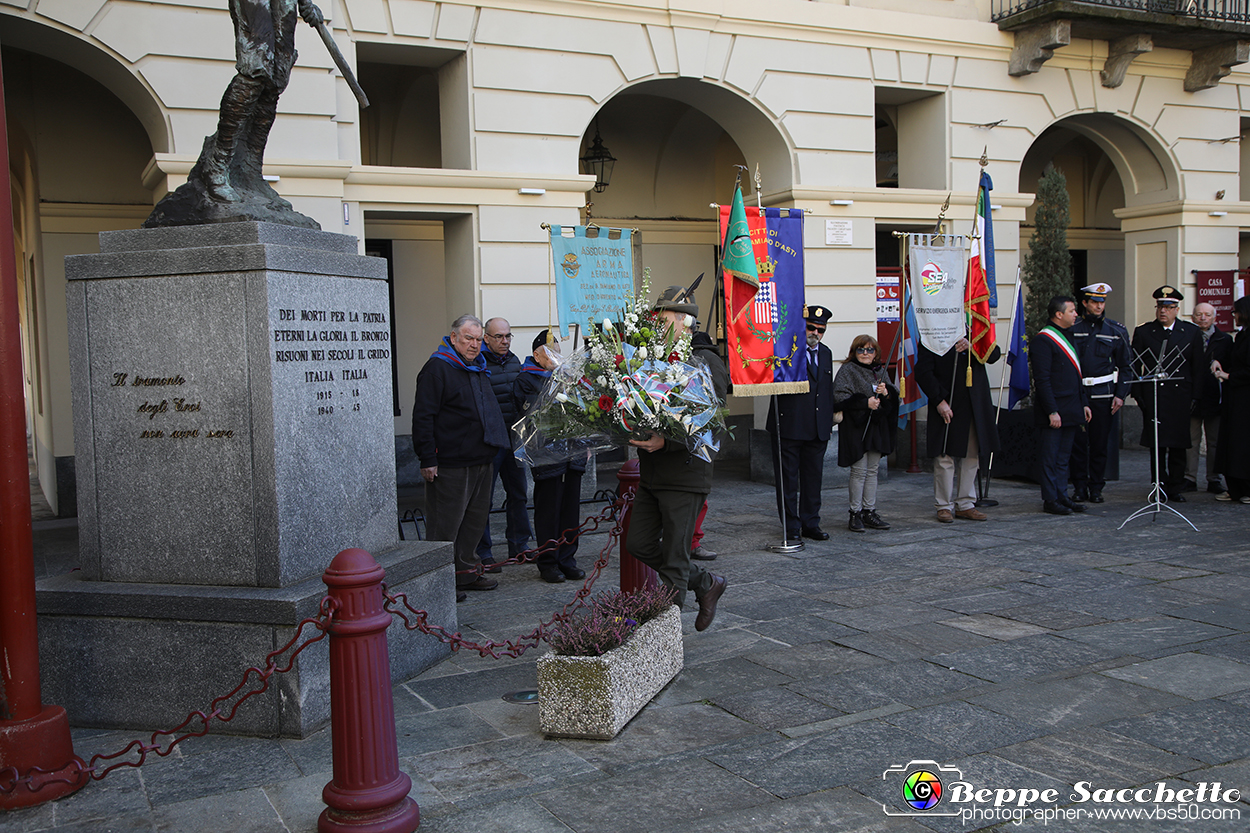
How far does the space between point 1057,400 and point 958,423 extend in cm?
121

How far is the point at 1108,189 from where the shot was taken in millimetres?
17484

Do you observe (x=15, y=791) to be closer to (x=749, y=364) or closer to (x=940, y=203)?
(x=749, y=364)

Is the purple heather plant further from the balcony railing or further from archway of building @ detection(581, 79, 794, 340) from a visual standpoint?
the balcony railing

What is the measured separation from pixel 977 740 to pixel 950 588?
9.02 ft

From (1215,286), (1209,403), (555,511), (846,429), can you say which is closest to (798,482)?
(846,429)

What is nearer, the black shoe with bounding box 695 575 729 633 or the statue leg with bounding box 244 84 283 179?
the statue leg with bounding box 244 84 283 179

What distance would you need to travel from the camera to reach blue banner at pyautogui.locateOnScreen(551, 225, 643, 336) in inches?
384

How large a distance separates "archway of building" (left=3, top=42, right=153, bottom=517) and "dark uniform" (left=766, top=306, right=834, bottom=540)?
7218mm

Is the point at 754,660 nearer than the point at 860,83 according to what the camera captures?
Yes

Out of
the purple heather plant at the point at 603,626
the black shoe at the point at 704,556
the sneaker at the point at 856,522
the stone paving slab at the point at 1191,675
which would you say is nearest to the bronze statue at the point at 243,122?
the purple heather plant at the point at 603,626

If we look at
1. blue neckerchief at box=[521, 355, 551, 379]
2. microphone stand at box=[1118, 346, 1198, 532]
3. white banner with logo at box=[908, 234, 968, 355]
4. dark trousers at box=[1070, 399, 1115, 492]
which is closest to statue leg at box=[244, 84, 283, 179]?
blue neckerchief at box=[521, 355, 551, 379]

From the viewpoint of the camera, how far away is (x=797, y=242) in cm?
897

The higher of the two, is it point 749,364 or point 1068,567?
point 749,364

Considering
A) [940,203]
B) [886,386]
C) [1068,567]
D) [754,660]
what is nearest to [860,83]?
[940,203]
